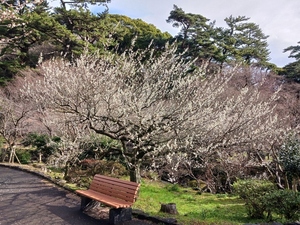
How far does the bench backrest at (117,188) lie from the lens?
4.86m

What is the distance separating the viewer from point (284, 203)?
546 cm

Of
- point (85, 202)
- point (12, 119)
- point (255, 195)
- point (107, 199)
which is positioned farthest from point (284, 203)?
point (12, 119)

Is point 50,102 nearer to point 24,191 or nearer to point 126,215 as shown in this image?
point 24,191

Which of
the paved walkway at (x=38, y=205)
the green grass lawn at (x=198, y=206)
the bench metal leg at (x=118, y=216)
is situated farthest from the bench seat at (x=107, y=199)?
the green grass lawn at (x=198, y=206)

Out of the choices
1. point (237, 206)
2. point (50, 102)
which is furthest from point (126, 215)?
point (237, 206)

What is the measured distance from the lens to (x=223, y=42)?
23859 millimetres

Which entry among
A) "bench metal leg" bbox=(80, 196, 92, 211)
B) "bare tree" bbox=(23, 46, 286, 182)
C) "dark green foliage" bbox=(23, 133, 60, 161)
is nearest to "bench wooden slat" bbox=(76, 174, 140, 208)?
"bench metal leg" bbox=(80, 196, 92, 211)

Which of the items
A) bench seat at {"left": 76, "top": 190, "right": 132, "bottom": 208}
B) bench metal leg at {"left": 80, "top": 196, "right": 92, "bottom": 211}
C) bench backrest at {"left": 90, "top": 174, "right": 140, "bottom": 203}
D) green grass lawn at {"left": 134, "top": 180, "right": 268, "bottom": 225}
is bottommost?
green grass lawn at {"left": 134, "top": 180, "right": 268, "bottom": 225}

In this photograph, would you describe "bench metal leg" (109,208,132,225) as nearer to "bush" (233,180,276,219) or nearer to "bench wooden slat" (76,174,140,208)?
"bench wooden slat" (76,174,140,208)

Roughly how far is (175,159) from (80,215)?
287 centimetres

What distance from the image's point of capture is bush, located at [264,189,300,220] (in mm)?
5391

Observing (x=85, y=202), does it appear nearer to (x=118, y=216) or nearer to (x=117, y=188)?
(x=117, y=188)

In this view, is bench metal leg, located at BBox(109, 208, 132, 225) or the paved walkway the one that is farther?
the paved walkway

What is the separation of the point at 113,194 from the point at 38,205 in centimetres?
194
